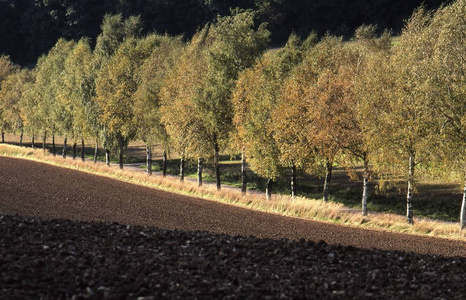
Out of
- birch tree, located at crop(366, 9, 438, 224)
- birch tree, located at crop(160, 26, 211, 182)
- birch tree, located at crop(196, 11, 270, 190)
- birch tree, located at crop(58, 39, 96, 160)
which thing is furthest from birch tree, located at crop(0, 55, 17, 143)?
birch tree, located at crop(366, 9, 438, 224)

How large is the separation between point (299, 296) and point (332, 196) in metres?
43.3

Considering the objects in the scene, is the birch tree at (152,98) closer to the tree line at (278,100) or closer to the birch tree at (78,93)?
the tree line at (278,100)

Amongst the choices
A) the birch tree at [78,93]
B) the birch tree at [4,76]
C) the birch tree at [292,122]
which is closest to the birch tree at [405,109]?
the birch tree at [292,122]

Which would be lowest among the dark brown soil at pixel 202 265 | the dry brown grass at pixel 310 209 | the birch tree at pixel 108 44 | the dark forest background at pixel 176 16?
the dry brown grass at pixel 310 209

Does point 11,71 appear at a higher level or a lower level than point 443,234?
higher

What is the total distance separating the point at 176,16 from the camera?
546 ft

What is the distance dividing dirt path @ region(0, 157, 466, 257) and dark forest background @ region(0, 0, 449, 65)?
103 metres

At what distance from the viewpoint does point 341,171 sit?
67.5 meters

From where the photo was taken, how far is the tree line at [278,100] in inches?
1371

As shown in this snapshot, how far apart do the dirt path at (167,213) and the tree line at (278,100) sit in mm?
9362

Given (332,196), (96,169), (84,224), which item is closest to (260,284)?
(84,224)

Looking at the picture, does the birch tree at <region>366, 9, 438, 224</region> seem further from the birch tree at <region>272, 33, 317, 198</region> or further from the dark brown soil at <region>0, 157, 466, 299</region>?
the dark brown soil at <region>0, 157, 466, 299</region>

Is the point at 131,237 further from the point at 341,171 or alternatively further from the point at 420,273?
the point at 341,171

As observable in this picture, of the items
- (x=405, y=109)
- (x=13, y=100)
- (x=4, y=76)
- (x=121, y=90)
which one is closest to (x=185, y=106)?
(x=121, y=90)
